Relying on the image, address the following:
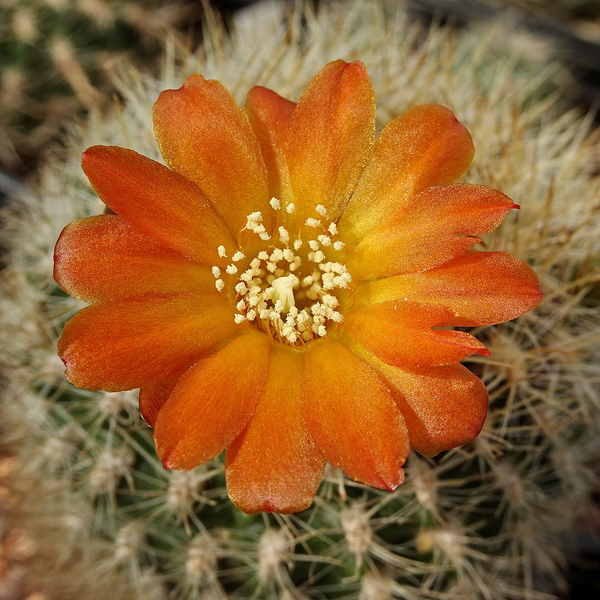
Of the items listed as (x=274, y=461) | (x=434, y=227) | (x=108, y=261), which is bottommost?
(x=274, y=461)

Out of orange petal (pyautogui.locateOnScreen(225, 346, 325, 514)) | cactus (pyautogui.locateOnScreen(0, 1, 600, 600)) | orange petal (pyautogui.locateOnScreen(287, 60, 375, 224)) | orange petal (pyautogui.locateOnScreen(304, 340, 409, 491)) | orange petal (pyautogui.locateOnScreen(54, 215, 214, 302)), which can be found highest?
orange petal (pyautogui.locateOnScreen(287, 60, 375, 224))

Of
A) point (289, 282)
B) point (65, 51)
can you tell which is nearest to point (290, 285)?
point (289, 282)

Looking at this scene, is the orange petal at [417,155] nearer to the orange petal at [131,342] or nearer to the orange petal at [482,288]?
the orange petal at [482,288]

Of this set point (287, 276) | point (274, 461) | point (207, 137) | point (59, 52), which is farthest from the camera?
point (59, 52)

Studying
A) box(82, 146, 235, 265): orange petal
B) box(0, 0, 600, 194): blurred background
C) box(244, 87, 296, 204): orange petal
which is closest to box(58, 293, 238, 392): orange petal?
box(82, 146, 235, 265): orange petal

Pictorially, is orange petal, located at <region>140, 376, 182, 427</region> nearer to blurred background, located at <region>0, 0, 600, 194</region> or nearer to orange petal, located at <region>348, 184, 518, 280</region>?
orange petal, located at <region>348, 184, 518, 280</region>

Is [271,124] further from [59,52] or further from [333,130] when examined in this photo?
[59,52]
